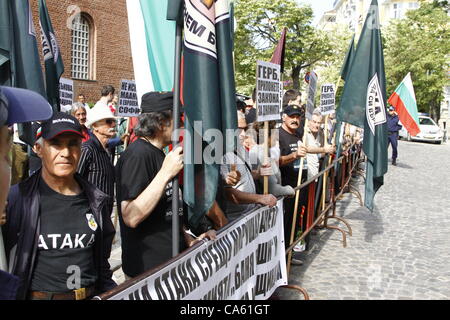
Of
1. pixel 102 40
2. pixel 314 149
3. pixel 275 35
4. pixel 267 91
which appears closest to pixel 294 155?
pixel 314 149

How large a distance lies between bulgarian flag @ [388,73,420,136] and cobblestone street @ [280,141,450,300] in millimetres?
4150

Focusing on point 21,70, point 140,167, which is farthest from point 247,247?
point 21,70

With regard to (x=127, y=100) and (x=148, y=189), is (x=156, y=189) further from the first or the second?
(x=127, y=100)

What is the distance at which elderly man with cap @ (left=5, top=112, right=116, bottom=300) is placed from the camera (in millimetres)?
2387

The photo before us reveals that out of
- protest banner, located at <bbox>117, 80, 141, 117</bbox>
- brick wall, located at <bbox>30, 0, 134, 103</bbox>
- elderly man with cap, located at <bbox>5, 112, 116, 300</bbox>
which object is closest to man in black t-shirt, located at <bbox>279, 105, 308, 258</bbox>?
protest banner, located at <bbox>117, 80, 141, 117</bbox>

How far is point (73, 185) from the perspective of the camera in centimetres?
266

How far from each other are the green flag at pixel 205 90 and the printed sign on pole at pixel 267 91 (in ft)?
4.71

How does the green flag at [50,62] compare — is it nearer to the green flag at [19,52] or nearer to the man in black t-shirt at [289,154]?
the green flag at [19,52]

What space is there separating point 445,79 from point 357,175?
2694 centimetres

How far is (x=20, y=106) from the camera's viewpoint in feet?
4.65

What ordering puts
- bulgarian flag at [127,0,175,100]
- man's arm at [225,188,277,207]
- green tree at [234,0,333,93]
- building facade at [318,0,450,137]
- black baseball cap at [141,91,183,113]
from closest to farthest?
black baseball cap at [141,91,183,113]
man's arm at [225,188,277,207]
bulgarian flag at [127,0,175,100]
green tree at [234,0,333,93]
building facade at [318,0,450,137]

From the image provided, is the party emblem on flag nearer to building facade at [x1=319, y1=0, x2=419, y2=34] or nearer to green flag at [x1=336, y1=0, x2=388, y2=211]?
green flag at [x1=336, y1=0, x2=388, y2=211]

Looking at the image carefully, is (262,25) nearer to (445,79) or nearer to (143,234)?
(445,79)

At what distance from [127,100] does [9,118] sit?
6361 millimetres
